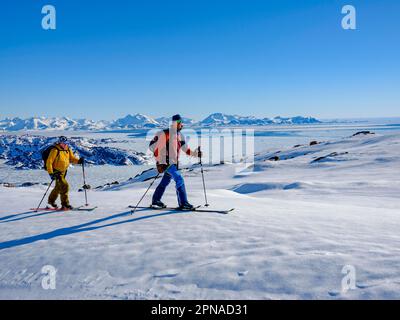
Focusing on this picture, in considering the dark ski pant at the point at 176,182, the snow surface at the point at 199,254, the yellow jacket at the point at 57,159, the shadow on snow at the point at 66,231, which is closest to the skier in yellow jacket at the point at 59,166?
the yellow jacket at the point at 57,159

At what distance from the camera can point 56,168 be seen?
943 centimetres

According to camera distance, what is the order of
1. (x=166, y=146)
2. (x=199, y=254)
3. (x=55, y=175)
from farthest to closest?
(x=55, y=175) < (x=166, y=146) < (x=199, y=254)

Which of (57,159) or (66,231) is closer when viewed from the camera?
(66,231)

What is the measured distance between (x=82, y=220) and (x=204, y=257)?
160 inches

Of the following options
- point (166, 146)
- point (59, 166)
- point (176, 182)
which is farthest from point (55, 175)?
point (176, 182)

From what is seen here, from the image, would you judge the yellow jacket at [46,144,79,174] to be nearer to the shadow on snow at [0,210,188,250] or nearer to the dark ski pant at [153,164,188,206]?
the shadow on snow at [0,210,188,250]

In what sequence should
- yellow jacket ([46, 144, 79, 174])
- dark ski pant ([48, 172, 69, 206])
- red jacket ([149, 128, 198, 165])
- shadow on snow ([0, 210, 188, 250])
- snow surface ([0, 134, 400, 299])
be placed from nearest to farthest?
1. snow surface ([0, 134, 400, 299])
2. shadow on snow ([0, 210, 188, 250])
3. red jacket ([149, 128, 198, 165])
4. yellow jacket ([46, 144, 79, 174])
5. dark ski pant ([48, 172, 69, 206])

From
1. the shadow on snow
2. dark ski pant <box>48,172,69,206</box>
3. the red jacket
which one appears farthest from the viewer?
dark ski pant <box>48,172,69,206</box>

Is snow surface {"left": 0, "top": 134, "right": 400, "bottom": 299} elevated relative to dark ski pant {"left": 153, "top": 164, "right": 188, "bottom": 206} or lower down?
lower down

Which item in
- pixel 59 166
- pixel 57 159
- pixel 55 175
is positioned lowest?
pixel 55 175

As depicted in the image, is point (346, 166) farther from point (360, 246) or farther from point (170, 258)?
point (170, 258)

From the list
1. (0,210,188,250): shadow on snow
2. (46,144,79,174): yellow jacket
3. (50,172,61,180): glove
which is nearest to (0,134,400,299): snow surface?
(0,210,188,250): shadow on snow

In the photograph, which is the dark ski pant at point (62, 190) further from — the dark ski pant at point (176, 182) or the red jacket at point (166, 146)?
the red jacket at point (166, 146)

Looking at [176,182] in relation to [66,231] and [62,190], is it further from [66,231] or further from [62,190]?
[62,190]
